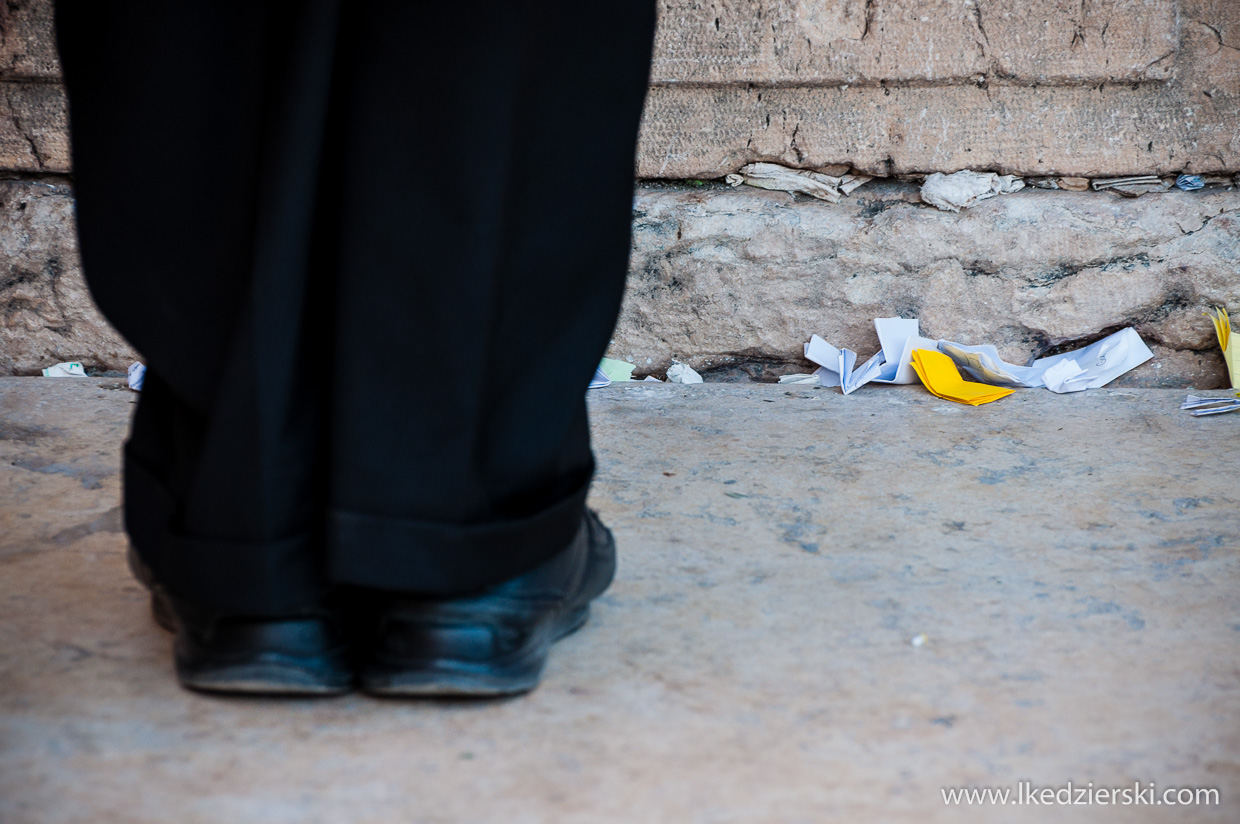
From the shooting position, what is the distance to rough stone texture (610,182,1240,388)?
6.55 ft

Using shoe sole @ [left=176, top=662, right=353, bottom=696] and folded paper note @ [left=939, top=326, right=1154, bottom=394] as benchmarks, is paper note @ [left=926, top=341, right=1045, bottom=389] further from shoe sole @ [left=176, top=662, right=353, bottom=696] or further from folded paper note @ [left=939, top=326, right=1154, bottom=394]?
→ shoe sole @ [left=176, top=662, right=353, bottom=696]

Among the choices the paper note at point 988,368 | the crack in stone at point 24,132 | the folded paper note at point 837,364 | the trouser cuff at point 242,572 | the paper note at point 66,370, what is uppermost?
the crack in stone at point 24,132

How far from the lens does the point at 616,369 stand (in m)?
2.08

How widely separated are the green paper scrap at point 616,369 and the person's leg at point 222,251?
129 centimetres

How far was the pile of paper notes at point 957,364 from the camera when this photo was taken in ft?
6.49

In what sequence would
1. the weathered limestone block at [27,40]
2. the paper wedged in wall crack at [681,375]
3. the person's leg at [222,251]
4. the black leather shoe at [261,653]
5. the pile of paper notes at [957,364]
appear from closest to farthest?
the person's leg at [222,251], the black leather shoe at [261,653], the weathered limestone block at [27,40], the pile of paper notes at [957,364], the paper wedged in wall crack at [681,375]

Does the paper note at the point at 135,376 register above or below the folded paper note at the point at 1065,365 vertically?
below

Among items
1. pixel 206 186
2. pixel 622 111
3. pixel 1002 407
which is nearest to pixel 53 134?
pixel 206 186

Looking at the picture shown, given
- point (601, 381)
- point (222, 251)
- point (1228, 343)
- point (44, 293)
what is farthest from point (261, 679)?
point (1228, 343)

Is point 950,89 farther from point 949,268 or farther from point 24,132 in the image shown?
point 24,132

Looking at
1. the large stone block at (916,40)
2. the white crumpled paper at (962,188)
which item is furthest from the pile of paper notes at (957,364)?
the large stone block at (916,40)

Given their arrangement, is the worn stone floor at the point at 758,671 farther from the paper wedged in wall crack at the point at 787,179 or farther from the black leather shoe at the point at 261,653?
the paper wedged in wall crack at the point at 787,179

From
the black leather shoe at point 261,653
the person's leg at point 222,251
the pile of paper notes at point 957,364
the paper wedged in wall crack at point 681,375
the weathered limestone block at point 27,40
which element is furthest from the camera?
the paper wedged in wall crack at point 681,375

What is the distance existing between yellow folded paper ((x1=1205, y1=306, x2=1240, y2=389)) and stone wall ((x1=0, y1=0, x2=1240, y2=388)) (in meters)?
0.03
